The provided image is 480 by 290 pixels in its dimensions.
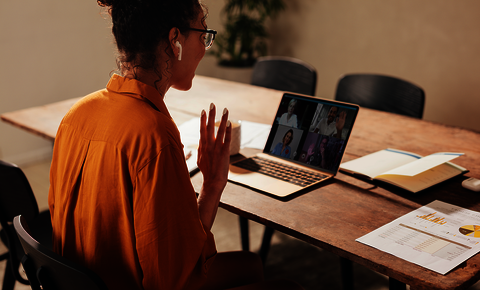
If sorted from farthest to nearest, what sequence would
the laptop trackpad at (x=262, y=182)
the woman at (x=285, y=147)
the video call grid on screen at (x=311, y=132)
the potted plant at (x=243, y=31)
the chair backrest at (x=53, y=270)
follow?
1. the potted plant at (x=243, y=31)
2. the woman at (x=285, y=147)
3. the video call grid on screen at (x=311, y=132)
4. the laptop trackpad at (x=262, y=182)
5. the chair backrest at (x=53, y=270)

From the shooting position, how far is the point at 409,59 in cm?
367

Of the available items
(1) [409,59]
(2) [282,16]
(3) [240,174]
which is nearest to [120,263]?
(3) [240,174]

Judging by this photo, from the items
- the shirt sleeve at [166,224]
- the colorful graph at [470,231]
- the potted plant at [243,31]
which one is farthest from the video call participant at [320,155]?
the potted plant at [243,31]

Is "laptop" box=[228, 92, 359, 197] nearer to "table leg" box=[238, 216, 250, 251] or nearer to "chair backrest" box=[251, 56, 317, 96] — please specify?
"table leg" box=[238, 216, 250, 251]

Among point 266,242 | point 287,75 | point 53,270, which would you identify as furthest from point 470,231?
point 287,75

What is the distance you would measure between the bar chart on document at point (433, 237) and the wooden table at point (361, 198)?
0.02 metres

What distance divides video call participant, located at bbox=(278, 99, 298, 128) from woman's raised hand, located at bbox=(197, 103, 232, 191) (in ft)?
1.33

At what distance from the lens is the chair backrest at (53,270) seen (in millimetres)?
773

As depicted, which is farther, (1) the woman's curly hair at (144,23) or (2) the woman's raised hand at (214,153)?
(2) the woman's raised hand at (214,153)

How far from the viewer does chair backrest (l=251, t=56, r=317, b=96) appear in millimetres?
2559

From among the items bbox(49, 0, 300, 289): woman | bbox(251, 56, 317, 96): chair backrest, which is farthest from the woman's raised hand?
bbox(251, 56, 317, 96): chair backrest

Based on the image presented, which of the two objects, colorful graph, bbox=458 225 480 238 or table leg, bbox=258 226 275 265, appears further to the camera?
table leg, bbox=258 226 275 265

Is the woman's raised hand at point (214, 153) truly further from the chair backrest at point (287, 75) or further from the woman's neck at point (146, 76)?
the chair backrest at point (287, 75)

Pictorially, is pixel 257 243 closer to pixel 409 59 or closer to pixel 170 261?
pixel 170 261
